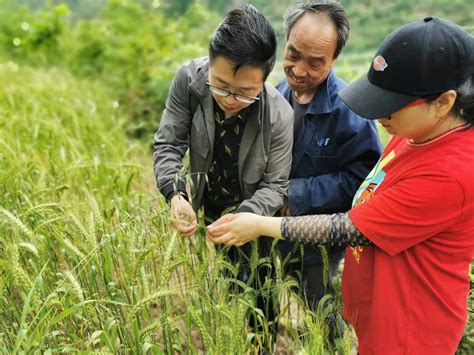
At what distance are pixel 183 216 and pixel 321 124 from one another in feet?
1.73

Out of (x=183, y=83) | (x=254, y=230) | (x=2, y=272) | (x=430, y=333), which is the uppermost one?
(x=183, y=83)

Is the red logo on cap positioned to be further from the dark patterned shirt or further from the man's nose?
the dark patterned shirt

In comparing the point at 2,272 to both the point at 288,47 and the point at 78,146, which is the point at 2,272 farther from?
the point at 78,146

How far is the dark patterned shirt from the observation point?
1.63 meters

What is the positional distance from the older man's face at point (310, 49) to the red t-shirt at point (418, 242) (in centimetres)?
34

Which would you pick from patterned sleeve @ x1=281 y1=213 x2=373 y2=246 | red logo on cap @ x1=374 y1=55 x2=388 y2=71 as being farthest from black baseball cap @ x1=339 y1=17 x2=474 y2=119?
patterned sleeve @ x1=281 y1=213 x2=373 y2=246

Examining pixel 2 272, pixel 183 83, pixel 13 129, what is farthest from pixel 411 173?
pixel 13 129

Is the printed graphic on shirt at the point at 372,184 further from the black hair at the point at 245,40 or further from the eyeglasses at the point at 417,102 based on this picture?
the black hair at the point at 245,40

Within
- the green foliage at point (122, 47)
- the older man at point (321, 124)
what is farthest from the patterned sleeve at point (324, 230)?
the green foliage at point (122, 47)

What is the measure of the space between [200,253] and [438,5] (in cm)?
572

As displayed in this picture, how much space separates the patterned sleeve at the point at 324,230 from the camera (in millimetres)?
1313

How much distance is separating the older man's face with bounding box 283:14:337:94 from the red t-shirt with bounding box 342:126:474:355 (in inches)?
13.3

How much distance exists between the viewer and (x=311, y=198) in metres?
1.66

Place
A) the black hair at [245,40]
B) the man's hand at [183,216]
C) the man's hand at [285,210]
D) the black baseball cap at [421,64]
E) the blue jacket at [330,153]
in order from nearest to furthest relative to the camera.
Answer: the black baseball cap at [421,64], the black hair at [245,40], the man's hand at [183,216], the blue jacket at [330,153], the man's hand at [285,210]
